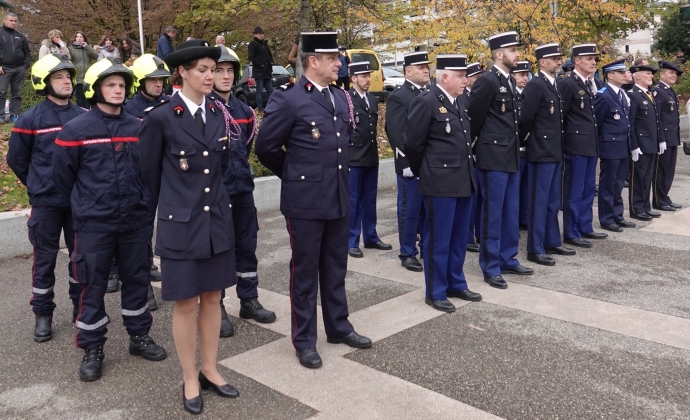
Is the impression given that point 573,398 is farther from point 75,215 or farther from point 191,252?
point 75,215

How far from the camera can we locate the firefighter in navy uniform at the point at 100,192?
458cm

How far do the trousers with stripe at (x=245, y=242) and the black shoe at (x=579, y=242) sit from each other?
406cm

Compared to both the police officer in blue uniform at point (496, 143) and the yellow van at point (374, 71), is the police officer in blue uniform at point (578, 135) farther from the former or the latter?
the yellow van at point (374, 71)

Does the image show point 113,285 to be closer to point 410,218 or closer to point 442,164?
point 410,218

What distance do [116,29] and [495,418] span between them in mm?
18395

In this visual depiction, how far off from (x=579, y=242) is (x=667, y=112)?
11.6ft

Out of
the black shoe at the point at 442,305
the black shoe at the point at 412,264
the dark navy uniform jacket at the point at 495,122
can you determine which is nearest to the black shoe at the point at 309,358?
the black shoe at the point at 442,305

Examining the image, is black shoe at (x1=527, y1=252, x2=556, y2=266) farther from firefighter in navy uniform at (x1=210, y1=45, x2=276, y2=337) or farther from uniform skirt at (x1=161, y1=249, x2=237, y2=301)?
uniform skirt at (x1=161, y1=249, x2=237, y2=301)

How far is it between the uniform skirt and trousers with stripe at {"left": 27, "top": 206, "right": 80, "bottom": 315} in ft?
6.07

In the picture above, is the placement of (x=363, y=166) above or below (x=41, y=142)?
below

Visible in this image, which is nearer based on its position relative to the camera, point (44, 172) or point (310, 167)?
point (310, 167)

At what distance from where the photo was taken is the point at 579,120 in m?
7.82

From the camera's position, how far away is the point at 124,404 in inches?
160

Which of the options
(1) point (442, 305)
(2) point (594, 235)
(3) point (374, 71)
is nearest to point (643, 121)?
(2) point (594, 235)
